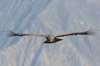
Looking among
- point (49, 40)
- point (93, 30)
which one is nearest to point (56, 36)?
point (49, 40)

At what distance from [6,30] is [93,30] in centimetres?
364

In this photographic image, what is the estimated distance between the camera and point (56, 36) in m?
18.9

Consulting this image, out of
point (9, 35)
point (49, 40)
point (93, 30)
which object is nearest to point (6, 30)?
point (9, 35)

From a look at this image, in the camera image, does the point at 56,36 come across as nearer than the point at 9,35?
No

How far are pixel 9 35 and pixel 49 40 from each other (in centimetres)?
186

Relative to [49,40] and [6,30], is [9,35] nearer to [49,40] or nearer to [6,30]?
[6,30]

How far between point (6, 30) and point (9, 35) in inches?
12.4

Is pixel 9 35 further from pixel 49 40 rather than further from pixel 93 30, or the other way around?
pixel 93 30

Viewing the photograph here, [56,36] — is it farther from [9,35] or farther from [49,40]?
[9,35]

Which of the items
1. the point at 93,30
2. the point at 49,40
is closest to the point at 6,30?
the point at 49,40

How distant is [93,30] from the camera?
58.6 feet

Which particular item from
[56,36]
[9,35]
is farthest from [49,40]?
[9,35]

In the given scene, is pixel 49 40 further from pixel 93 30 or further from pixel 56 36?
pixel 93 30

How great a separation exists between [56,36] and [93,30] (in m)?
1.87
